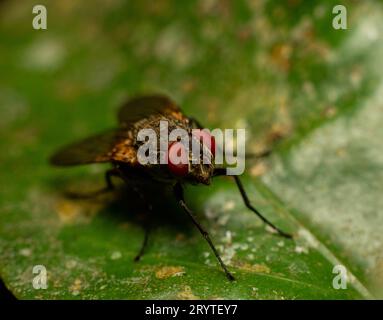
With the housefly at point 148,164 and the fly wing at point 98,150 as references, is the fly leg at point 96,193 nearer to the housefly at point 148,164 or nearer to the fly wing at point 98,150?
the housefly at point 148,164

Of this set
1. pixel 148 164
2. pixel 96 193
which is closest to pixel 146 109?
pixel 148 164

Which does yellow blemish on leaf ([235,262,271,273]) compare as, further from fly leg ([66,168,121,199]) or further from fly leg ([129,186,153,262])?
fly leg ([66,168,121,199])

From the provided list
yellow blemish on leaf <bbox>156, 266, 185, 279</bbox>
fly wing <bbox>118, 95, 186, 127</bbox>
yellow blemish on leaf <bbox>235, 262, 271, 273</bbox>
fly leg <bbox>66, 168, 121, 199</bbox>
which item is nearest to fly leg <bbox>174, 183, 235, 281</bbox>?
yellow blemish on leaf <bbox>235, 262, 271, 273</bbox>

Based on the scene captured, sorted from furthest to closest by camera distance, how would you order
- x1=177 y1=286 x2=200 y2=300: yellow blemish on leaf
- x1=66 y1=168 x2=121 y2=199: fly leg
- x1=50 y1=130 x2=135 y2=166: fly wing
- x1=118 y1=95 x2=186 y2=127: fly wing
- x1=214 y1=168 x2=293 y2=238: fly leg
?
x1=66 y1=168 x2=121 y2=199: fly leg
x1=118 y1=95 x2=186 y2=127: fly wing
x1=50 y1=130 x2=135 y2=166: fly wing
x1=214 y1=168 x2=293 y2=238: fly leg
x1=177 y1=286 x2=200 y2=300: yellow blemish on leaf

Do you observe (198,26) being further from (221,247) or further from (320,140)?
(221,247)

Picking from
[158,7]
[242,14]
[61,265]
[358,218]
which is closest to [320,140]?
[358,218]

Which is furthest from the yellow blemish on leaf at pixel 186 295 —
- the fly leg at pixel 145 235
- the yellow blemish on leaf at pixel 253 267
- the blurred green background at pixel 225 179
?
the fly leg at pixel 145 235
